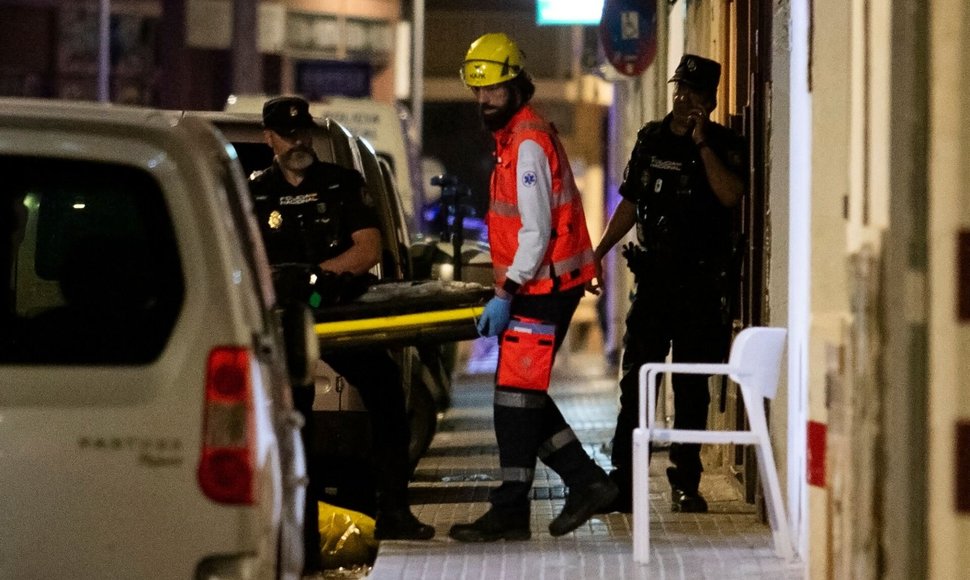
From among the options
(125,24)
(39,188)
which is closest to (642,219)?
(39,188)

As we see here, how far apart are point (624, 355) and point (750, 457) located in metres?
0.74

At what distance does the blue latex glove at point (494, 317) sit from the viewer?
817cm

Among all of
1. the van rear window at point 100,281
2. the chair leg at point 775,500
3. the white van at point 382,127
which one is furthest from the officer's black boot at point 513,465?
the white van at point 382,127

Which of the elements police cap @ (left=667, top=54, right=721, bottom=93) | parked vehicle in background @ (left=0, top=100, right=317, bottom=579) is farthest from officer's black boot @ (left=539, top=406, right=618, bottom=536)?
parked vehicle in background @ (left=0, top=100, right=317, bottom=579)

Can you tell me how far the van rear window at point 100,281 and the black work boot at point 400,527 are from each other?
3.52m

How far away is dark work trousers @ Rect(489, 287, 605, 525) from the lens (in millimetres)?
8312

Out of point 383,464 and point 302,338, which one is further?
point 383,464

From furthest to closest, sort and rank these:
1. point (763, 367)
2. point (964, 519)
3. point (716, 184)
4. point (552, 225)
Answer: point (716, 184) < point (552, 225) < point (763, 367) < point (964, 519)

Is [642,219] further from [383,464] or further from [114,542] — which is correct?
[114,542]

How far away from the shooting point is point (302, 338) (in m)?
5.84

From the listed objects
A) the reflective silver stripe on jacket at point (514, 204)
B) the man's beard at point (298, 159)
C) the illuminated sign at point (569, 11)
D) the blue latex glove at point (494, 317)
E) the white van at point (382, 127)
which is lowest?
the blue latex glove at point (494, 317)

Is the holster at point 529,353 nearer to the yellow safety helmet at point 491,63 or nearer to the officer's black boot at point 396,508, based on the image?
the officer's black boot at point 396,508

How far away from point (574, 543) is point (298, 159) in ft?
6.30

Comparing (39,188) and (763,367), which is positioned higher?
(39,188)
